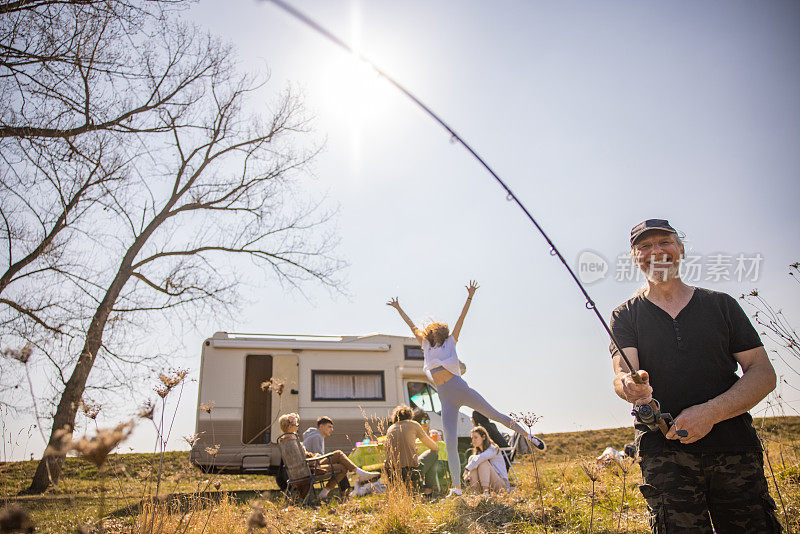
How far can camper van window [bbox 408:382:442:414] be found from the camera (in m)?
11.5

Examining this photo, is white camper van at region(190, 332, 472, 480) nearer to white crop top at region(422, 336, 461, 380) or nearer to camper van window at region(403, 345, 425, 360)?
camper van window at region(403, 345, 425, 360)

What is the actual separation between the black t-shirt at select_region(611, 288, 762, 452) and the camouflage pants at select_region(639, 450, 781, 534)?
53 millimetres

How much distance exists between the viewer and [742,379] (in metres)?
2.16

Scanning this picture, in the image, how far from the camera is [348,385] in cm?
1113

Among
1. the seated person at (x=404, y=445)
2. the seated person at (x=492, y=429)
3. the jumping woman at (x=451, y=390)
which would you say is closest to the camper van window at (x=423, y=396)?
the seated person at (x=492, y=429)

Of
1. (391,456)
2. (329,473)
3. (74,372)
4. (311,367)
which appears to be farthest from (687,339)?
(74,372)

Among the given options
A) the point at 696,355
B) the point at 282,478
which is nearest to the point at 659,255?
the point at 696,355

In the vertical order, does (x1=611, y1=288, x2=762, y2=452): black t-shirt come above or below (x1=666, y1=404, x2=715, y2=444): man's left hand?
above

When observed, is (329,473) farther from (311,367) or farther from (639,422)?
(639,422)

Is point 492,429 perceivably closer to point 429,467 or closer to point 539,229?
point 429,467

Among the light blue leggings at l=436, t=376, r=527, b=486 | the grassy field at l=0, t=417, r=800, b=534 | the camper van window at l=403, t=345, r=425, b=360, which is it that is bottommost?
the grassy field at l=0, t=417, r=800, b=534

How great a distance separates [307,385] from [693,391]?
9.32 meters

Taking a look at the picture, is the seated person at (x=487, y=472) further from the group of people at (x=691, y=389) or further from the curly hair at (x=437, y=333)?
the group of people at (x=691, y=389)

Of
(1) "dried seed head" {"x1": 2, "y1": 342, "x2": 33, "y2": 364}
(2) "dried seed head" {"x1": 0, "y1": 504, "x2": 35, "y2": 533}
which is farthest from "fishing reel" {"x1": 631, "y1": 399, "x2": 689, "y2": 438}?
(1) "dried seed head" {"x1": 2, "y1": 342, "x2": 33, "y2": 364}
